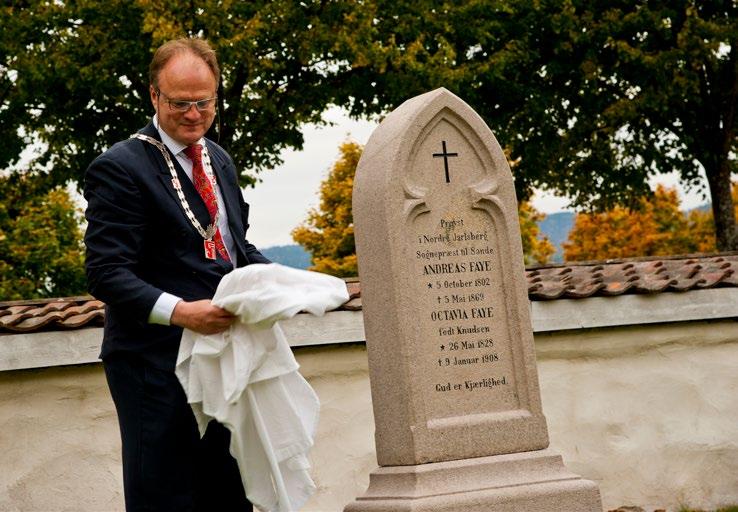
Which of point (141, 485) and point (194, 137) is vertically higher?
point (194, 137)

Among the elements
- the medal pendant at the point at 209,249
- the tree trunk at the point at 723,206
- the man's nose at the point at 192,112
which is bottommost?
the medal pendant at the point at 209,249

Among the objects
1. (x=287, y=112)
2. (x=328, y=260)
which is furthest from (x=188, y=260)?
(x=328, y=260)

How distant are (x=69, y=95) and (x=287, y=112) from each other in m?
4.06

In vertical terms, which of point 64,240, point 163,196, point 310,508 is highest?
point 64,240

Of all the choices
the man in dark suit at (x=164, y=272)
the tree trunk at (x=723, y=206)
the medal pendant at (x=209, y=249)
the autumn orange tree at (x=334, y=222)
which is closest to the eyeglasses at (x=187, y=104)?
the man in dark suit at (x=164, y=272)

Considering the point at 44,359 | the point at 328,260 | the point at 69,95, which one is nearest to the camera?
the point at 44,359

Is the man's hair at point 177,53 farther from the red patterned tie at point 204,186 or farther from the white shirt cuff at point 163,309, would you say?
the white shirt cuff at point 163,309

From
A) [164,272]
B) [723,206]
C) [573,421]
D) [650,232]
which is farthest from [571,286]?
[650,232]

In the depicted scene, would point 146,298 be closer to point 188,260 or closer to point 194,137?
point 188,260

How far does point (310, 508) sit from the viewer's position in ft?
27.6

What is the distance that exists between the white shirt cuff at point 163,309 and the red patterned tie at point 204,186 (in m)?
0.34

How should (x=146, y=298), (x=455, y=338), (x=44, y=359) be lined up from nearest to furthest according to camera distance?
(x=146, y=298) < (x=455, y=338) < (x=44, y=359)

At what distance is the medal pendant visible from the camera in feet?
12.6

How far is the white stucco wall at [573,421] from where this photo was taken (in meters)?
8.13
